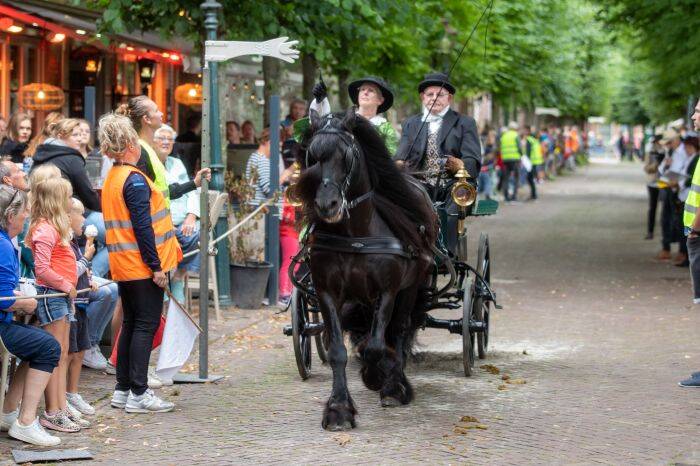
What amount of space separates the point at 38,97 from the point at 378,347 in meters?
10.4

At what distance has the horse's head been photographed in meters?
7.42

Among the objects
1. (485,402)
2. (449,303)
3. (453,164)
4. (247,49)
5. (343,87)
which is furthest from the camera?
(343,87)

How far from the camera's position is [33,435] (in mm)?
7020

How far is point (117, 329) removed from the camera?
30.6 feet

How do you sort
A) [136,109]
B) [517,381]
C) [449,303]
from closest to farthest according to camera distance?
[136,109]
[517,381]
[449,303]

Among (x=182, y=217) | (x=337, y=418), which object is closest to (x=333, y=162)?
(x=337, y=418)

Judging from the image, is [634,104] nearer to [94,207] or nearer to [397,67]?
[397,67]

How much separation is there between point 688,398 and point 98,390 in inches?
161

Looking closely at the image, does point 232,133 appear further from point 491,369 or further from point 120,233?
point 120,233

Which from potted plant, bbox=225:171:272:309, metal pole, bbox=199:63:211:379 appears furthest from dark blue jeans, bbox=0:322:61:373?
potted plant, bbox=225:171:272:309

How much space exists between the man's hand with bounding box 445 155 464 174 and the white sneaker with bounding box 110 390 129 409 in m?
2.95

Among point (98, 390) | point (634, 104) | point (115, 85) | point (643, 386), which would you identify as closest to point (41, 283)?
point (98, 390)

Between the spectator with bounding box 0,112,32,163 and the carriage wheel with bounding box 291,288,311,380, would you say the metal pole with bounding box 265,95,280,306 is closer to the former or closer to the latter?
the spectator with bounding box 0,112,32,163

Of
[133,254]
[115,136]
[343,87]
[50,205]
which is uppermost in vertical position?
[343,87]
